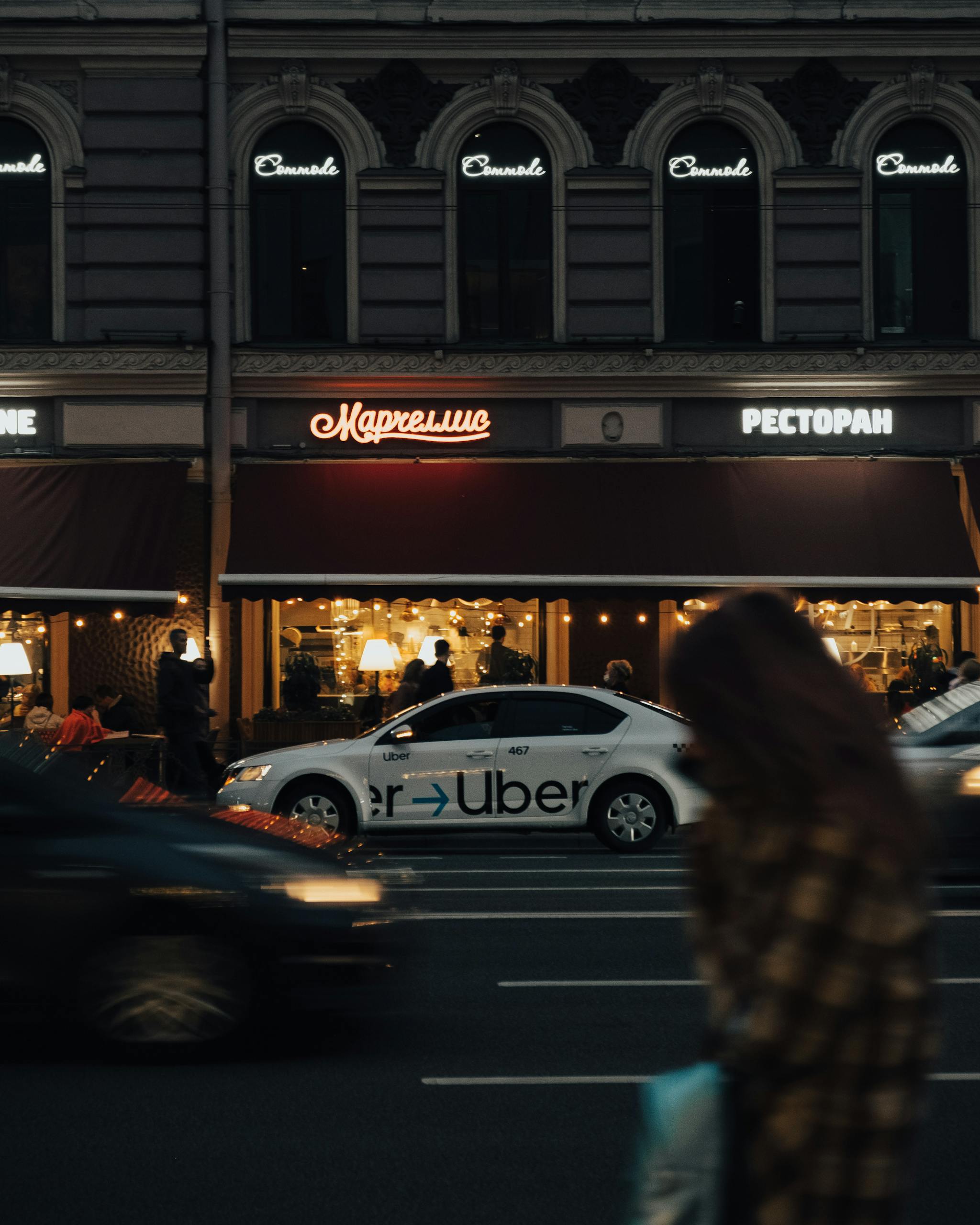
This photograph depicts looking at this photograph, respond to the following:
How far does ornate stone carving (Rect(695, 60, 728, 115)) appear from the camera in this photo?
21.1 m

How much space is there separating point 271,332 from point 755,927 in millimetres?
19764

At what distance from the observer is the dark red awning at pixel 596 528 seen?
64.3ft

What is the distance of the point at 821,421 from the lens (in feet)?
69.6

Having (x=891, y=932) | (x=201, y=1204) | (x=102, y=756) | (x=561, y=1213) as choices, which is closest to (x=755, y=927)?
(x=891, y=932)

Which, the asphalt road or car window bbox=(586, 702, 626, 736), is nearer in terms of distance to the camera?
the asphalt road

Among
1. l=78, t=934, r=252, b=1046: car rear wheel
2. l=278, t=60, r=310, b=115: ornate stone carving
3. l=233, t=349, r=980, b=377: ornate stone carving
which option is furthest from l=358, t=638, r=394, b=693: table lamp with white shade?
l=78, t=934, r=252, b=1046: car rear wheel

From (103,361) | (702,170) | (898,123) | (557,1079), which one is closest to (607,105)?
(702,170)

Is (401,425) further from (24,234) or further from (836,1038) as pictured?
(836,1038)

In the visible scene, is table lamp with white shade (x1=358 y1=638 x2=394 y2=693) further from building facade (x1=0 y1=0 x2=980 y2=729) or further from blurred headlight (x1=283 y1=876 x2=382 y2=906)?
blurred headlight (x1=283 y1=876 x2=382 y2=906)

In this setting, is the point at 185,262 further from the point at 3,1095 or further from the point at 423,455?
the point at 3,1095

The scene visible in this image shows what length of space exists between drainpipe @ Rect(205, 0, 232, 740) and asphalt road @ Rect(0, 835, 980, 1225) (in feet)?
39.1

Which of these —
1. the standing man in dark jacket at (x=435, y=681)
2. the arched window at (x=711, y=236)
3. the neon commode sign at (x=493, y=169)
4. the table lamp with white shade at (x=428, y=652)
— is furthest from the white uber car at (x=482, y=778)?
the neon commode sign at (x=493, y=169)

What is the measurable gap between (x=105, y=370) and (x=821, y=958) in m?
19.6

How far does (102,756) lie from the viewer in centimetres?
1712
